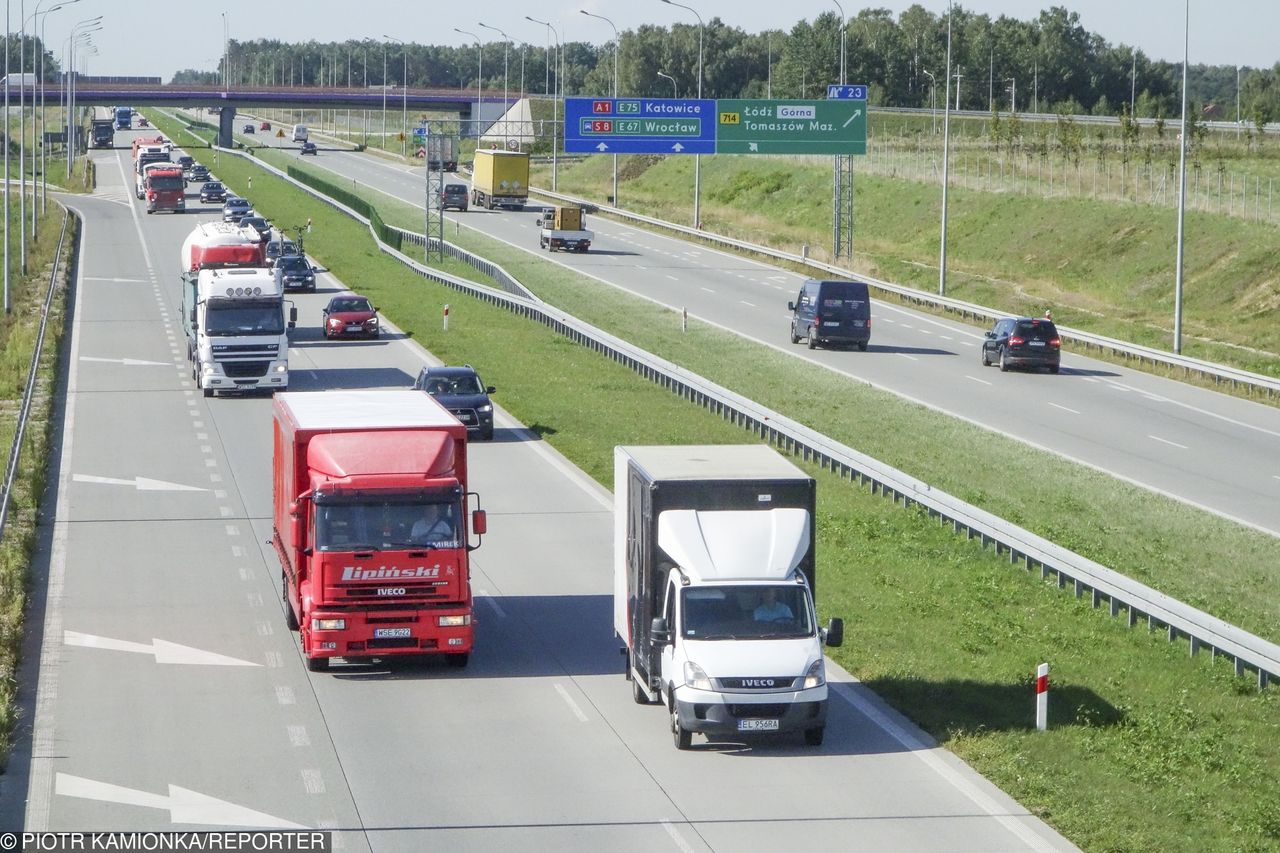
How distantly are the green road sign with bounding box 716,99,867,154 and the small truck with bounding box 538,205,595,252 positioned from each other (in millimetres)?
12819

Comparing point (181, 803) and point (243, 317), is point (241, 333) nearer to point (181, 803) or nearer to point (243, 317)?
point (243, 317)

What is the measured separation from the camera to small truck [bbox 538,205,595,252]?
84.7 metres

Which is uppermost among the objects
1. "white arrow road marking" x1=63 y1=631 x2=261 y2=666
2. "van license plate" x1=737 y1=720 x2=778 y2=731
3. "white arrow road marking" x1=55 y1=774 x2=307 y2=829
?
"van license plate" x1=737 y1=720 x2=778 y2=731

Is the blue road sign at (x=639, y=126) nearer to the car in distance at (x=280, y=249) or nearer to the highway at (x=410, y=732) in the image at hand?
the car in distance at (x=280, y=249)

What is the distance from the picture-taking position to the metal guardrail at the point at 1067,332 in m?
47.6

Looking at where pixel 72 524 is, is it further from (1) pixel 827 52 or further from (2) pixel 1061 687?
(1) pixel 827 52

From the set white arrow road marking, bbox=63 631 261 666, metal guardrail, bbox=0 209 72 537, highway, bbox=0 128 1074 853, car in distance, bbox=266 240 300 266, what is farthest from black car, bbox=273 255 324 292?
white arrow road marking, bbox=63 631 261 666

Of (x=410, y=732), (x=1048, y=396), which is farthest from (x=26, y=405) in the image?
(x=1048, y=396)

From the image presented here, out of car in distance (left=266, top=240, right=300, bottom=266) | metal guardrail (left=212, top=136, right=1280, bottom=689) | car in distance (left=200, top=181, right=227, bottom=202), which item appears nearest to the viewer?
metal guardrail (left=212, top=136, right=1280, bottom=689)

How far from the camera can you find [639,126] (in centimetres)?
7394

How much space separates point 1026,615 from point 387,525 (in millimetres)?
8523

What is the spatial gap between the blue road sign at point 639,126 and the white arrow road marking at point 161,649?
176ft

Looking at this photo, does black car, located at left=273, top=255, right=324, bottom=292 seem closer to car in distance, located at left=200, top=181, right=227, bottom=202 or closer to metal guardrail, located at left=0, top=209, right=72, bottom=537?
metal guardrail, located at left=0, top=209, right=72, bottom=537

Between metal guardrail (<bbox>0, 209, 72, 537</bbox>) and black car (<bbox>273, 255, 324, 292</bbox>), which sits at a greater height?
black car (<bbox>273, 255, 324, 292</bbox>)
